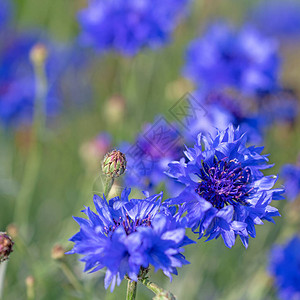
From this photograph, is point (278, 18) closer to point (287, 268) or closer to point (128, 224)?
point (287, 268)

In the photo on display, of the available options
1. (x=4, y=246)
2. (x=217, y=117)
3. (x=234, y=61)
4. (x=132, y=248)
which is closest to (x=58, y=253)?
(x=4, y=246)

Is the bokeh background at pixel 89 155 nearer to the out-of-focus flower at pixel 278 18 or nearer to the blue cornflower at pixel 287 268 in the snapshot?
the blue cornflower at pixel 287 268

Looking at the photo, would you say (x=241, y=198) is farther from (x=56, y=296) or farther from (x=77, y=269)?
(x=56, y=296)

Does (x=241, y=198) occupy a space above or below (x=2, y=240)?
above

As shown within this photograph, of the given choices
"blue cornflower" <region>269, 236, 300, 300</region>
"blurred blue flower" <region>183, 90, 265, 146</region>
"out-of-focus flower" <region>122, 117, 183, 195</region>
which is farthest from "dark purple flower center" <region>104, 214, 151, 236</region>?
"blue cornflower" <region>269, 236, 300, 300</region>

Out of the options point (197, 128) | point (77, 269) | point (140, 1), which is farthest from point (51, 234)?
point (140, 1)

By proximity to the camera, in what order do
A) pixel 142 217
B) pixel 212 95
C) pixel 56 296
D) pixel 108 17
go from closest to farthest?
1. pixel 142 217
2. pixel 56 296
3. pixel 212 95
4. pixel 108 17
